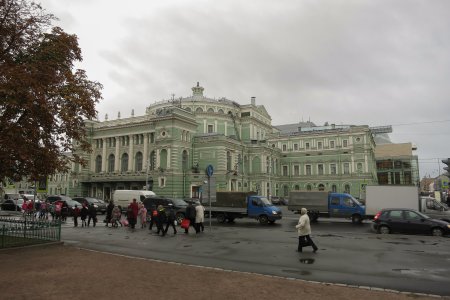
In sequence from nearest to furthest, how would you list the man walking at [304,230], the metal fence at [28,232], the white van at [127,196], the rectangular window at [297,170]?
the man walking at [304,230] → the metal fence at [28,232] → the white van at [127,196] → the rectangular window at [297,170]

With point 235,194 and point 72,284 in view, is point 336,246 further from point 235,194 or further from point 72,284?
point 235,194

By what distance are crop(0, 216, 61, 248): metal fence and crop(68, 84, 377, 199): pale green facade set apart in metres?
43.2

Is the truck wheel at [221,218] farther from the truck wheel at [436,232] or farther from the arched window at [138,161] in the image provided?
the arched window at [138,161]

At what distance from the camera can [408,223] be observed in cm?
1942

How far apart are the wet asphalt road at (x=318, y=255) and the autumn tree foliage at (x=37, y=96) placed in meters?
4.50

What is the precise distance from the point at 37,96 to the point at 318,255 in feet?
37.1

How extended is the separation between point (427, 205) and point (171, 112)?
43462mm

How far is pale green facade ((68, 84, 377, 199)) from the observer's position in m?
62.1

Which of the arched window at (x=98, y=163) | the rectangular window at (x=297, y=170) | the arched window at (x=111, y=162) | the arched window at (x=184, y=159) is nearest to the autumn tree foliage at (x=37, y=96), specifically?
the arched window at (x=184, y=159)

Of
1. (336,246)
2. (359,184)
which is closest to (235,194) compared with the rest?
(336,246)

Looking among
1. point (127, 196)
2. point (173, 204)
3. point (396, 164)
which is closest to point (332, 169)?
point (396, 164)

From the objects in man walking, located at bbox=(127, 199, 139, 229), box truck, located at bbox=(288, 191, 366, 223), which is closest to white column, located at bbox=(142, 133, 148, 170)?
box truck, located at bbox=(288, 191, 366, 223)

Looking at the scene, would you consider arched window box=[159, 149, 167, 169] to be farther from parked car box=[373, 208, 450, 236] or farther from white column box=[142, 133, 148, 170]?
parked car box=[373, 208, 450, 236]

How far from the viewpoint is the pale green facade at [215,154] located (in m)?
62.1
